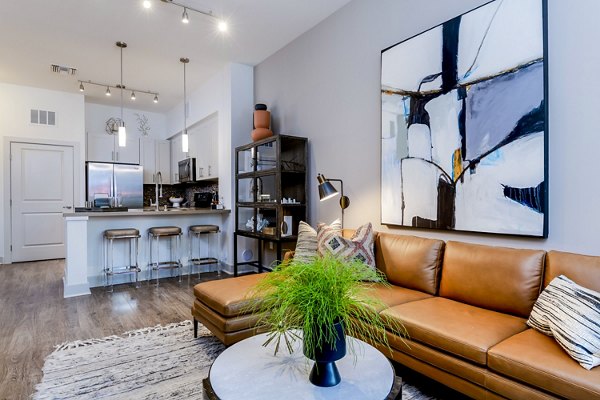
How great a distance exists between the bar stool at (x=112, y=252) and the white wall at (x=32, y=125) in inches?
102

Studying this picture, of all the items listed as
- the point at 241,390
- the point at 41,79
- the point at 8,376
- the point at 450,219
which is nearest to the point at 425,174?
the point at 450,219

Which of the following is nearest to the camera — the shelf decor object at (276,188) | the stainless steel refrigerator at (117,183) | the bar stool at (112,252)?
the shelf decor object at (276,188)

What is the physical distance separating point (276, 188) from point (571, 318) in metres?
2.85

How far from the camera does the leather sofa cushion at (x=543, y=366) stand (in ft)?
4.31

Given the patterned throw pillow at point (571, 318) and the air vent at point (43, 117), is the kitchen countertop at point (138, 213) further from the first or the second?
the patterned throw pillow at point (571, 318)

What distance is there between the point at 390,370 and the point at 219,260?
4200 mm

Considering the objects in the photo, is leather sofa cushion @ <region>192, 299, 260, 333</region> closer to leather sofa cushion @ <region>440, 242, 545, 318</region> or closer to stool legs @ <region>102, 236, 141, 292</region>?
leather sofa cushion @ <region>440, 242, 545, 318</region>

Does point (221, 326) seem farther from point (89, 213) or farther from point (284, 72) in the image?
point (284, 72)

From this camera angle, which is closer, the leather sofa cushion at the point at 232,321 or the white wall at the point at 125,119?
the leather sofa cushion at the point at 232,321

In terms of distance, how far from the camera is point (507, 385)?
1.52m

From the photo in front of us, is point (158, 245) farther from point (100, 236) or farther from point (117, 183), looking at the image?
point (117, 183)

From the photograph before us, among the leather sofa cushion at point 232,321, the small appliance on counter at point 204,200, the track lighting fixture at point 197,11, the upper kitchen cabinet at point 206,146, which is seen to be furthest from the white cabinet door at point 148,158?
the leather sofa cushion at point 232,321

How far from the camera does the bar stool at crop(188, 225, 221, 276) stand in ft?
16.1

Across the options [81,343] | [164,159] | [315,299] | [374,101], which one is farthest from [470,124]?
[164,159]
